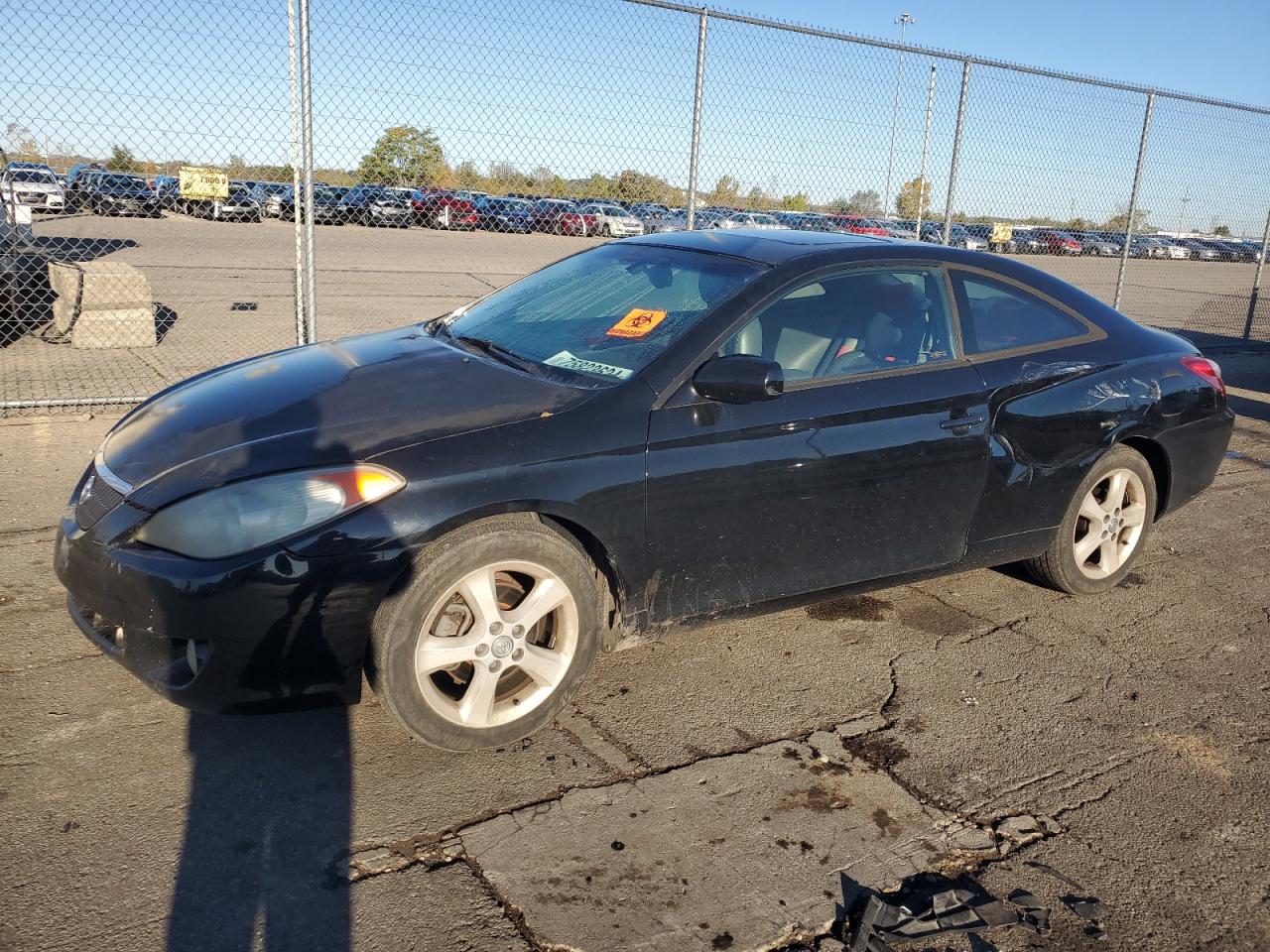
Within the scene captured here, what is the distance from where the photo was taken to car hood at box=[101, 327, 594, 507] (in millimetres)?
3064

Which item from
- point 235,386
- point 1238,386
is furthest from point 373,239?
point 235,386

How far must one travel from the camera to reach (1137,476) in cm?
473

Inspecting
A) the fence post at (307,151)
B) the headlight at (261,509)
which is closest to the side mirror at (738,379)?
the headlight at (261,509)

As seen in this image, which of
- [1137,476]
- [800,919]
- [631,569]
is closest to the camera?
[800,919]

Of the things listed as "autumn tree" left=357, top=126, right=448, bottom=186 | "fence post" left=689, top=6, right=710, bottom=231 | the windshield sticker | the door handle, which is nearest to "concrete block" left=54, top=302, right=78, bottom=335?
"autumn tree" left=357, top=126, right=448, bottom=186

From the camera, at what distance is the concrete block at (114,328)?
9117 mm

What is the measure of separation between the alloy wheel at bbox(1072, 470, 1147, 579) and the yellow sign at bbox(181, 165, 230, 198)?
5798 millimetres

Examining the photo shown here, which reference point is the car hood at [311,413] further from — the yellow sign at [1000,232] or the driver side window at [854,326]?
the yellow sign at [1000,232]

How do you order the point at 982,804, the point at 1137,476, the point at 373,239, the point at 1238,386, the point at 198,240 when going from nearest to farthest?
1. the point at 982,804
2. the point at 1137,476
3. the point at 1238,386
4. the point at 198,240
5. the point at 373,239

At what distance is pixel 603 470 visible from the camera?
10.7ft

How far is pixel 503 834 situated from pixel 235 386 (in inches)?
74.9

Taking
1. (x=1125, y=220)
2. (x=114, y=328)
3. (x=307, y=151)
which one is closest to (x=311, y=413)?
(x=307, y=151)

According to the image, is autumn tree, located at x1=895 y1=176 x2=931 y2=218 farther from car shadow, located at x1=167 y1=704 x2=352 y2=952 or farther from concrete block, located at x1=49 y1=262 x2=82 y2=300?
car shadow, located at x1=167 y1=704 x2=352 y2=952

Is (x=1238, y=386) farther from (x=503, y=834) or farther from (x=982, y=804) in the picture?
(x=503, y=834)
